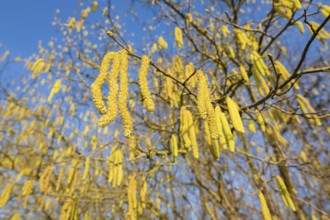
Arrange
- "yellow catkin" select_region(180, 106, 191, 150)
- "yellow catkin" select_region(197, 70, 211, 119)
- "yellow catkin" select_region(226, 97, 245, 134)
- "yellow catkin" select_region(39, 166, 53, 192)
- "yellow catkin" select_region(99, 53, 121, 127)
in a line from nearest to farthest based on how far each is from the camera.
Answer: "yellow catkin" select_region(99, 53, 121, 127) < "yellow catkin" select_region(197, 70, 211, 119) < "yellow catkin" select_region(226, 97, 245, 134) < "yellow catkin" select_region(180, 106, 191, 150) < "yellow catkin" select_region(39, 166, 53, 192)

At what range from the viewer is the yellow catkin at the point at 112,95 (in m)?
1.01

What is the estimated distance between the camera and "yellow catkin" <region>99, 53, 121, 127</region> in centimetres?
101

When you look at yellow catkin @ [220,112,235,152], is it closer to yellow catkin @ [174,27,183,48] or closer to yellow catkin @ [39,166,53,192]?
yellow catkin @ [174,27,183,48]

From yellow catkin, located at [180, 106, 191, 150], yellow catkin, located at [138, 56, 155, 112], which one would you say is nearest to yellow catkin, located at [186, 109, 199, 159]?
yellow catkin, located at [180, 106, 191, 150]

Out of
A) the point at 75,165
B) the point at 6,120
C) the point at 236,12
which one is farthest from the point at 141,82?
the point at 6,120

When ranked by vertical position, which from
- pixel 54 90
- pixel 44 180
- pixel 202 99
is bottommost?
pixel 202 99

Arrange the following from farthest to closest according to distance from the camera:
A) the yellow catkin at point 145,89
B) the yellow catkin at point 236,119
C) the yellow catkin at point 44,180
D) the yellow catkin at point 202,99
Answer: the yellow catkin at point 44,180 → the yellow catkin at point 236,119 → the yellow catkin at point 202,99 → the yellow catkin at point 145,89

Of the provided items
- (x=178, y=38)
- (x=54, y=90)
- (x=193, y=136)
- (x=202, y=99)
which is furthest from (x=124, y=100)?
(x=54, y=90)

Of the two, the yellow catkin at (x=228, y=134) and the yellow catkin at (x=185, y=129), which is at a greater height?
the yellow catkin at (x=185, y=129)

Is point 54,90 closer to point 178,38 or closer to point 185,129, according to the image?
point 178,38

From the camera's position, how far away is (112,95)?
3.55ft

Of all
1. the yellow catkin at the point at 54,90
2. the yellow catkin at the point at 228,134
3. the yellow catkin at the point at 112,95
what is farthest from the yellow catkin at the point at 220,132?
the yellow catkin at the point at 54,90

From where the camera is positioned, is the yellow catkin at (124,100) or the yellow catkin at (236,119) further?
the yellow catkin at (236,119)

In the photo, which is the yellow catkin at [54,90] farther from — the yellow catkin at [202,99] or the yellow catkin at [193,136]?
the yellow catkin at [202,99]
